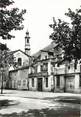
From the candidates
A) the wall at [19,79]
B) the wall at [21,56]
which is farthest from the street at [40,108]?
the wall at [21,56]

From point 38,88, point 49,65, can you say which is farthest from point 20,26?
point 38,88

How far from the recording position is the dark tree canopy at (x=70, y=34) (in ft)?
52.0

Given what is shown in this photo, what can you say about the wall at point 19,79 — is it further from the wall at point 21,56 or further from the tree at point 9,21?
the tree at point 9,21

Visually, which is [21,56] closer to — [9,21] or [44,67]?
[44,67]

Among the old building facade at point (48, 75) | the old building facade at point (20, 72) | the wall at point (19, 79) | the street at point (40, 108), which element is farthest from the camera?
the old building facade at point (20, 72)

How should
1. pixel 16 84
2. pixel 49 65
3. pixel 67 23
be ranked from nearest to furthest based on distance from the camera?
pixel 67 23, pixel 49 65, pixel 16 84

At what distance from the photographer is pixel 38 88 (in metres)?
45.9

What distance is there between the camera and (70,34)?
53.0 feet

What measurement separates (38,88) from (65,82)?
29.5ft

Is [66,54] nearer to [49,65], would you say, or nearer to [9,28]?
[9,28]

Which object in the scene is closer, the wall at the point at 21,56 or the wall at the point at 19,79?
the wall at the point at 19,79

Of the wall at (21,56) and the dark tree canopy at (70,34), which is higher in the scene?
the wall at (21,56)

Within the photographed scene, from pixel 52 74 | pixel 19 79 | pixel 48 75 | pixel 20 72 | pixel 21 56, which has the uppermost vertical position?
pixel 21 56

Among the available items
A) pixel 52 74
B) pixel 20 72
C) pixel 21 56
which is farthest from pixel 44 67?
pixel 21 56
